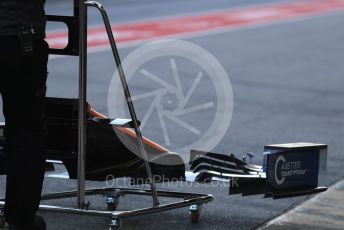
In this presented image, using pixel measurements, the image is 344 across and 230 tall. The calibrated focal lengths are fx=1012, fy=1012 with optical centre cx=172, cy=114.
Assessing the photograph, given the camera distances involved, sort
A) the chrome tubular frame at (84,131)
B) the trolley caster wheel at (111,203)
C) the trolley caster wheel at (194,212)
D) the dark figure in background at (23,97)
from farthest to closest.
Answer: the trolley caster wheel at (111,203) < the trolley caster wheel at (194,212) < the chrome tubular frame at (84,131) < the dark figure in background at (23,97)

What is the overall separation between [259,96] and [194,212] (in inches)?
215

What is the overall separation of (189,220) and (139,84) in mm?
5792

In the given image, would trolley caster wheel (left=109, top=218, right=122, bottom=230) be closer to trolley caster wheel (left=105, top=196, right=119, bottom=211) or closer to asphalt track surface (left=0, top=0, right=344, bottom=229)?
asphalt track surface (left=0, top=0, right=344, bottom=229)

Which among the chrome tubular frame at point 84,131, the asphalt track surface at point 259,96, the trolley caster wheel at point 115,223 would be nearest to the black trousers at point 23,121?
the chrome tubular frame at point 84,131

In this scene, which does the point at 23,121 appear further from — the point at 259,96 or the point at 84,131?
the point at 259,96

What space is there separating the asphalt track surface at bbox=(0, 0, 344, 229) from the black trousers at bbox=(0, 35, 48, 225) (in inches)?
35.2

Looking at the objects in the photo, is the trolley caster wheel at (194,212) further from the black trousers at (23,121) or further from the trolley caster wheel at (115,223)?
the black trousers at (23,121)

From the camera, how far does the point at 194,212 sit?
564 centimetres

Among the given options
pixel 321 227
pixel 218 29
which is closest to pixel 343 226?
pixel 321 227

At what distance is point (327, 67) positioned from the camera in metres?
13.6

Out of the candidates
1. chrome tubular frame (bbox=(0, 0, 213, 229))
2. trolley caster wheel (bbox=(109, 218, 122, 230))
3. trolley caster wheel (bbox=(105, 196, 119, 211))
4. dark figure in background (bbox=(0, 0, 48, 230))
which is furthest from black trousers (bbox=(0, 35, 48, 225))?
trolley caster wheel (bbox=(105, 196, 119, 211))

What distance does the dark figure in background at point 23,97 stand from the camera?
14.6ft

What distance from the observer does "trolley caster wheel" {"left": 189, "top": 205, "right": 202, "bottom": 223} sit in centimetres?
563

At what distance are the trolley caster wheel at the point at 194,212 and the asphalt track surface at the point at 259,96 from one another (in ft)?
0.12
